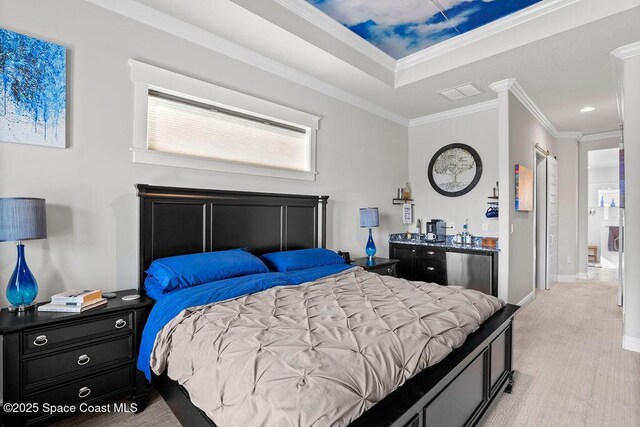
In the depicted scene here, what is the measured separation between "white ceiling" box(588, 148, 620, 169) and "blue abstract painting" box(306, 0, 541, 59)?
534 cm

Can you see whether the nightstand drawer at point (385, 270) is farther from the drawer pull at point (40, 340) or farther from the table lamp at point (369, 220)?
the drawer pull at point (40, 340)

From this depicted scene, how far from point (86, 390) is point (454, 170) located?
15.2 ft

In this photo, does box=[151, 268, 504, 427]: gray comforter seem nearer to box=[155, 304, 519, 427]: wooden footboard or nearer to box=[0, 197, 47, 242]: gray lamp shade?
box=[155, 304, 519, 427]: wooden footboard

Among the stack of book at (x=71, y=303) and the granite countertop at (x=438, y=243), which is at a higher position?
the granite countertop at (x=438, y=243)

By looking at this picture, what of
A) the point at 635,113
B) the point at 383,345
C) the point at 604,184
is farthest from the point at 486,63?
the point at 604,184

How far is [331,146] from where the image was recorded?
3914mm

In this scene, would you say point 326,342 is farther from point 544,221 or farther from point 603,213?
point 603,213

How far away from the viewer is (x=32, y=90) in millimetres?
2014

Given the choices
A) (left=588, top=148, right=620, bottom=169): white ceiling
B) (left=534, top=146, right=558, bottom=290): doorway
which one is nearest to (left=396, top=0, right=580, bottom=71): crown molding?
(left=534, top=146, right=558, bottom=290): doorway

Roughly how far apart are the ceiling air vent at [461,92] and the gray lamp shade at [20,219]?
13.2ft

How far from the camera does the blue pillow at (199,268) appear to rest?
7.16 feet

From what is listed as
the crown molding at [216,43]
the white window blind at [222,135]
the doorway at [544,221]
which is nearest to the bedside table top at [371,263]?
the white window blind at [222,135]

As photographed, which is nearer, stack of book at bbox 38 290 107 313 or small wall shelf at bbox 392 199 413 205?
stack of book at bbox 38 290 107 313

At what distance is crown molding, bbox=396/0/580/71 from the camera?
2.70 metres
